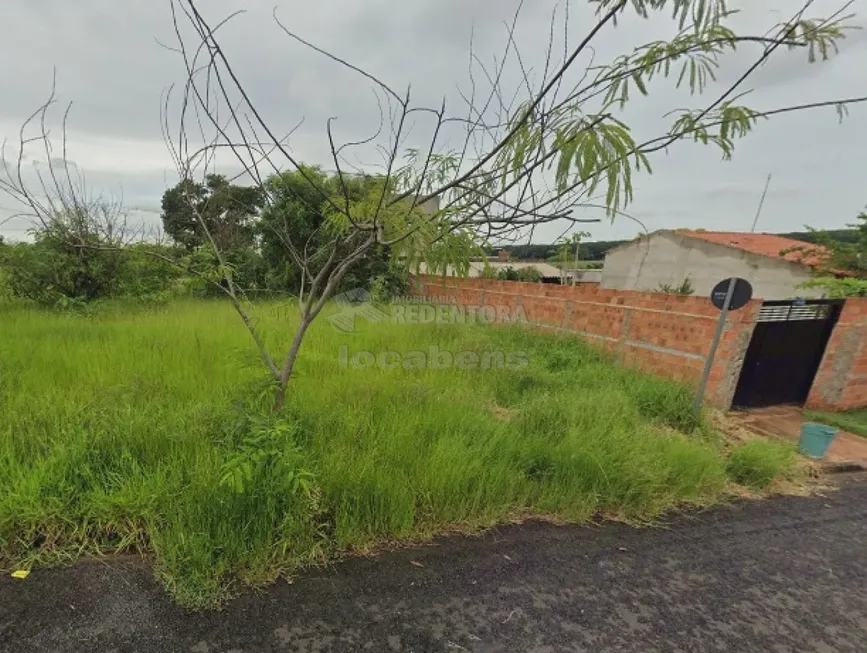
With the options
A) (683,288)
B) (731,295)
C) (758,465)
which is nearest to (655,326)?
(731,295)

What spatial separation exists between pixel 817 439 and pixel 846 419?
7.10ft

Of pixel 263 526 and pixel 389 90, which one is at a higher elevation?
pixel 389 90

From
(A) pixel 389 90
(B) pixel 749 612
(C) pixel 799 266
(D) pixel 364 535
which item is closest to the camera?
(A) pixel 389 90

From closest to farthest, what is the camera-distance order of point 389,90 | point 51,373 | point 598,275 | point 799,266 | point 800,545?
point 389,90 < point 800,545 < point 51,373 < point 799,266 < point 598,275

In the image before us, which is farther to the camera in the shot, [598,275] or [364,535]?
[598,275]

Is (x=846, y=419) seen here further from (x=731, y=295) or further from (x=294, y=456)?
(x=294, y=456)

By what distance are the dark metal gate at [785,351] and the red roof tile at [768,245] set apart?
6.96 meters

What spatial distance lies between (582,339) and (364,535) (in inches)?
207

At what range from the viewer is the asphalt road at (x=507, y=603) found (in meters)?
1.62

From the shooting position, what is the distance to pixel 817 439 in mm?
3949

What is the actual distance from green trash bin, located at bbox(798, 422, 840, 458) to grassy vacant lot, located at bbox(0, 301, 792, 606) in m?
0.82

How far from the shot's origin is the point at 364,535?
221 cm

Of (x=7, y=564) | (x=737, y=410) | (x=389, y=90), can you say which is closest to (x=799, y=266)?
(x=737, y=410)

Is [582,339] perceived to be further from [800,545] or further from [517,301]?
[800,545]
